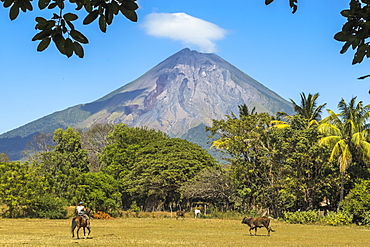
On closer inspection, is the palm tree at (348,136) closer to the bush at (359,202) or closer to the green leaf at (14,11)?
the bush at (359,202)

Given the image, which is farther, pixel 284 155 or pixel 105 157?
pixel 105 157

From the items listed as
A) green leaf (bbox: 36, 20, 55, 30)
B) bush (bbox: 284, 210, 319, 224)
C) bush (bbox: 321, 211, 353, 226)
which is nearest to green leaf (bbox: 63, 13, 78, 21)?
green leaf (bbox: 36, 20, 55, 30)

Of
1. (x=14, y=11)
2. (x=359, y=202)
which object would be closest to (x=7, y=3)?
(x=14, y=11)

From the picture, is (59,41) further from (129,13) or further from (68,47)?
(129,13)

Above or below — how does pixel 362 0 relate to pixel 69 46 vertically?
above

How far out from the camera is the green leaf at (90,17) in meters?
2.58

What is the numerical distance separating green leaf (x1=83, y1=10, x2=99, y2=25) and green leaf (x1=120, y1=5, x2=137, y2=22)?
14 centimetres

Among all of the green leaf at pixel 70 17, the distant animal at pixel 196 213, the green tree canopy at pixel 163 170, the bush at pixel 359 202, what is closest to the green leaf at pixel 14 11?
the green leaf at pixel 70 17

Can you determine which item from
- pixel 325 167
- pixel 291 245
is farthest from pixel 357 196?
pixel 291 245

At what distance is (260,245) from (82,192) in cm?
2238

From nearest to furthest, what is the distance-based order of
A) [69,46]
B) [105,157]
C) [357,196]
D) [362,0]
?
[69,46] → [362,0] → [357,196] → [105,157]

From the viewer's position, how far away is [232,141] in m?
37.0

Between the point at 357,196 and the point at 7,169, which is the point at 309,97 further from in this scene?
the point at 7,169

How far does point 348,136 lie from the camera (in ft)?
103
